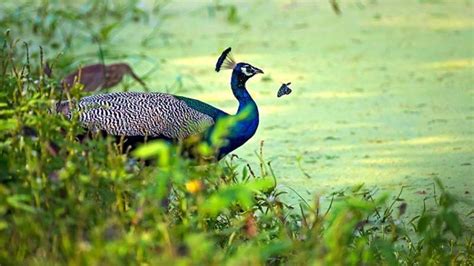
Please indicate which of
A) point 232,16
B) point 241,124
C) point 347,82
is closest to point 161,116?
point 241,124

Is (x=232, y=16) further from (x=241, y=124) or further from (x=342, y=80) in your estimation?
(x=241, y=124)

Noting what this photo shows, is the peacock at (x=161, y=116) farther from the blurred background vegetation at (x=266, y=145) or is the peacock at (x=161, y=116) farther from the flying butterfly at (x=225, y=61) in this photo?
the blurred background vegetation at (x=266, y=145)

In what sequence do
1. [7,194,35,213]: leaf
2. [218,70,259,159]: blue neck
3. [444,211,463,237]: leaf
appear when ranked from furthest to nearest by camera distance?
[218,70,259,159]: blue neck, [444,211,463,237]: leaf, [7,194,35,213]: leaf

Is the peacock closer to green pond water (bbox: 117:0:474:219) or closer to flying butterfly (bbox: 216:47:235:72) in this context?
flying butterfly (bbox: 216:47:235:72)

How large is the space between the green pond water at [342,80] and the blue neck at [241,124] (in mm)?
298

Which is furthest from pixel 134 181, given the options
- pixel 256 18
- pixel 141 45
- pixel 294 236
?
pixel 256 18

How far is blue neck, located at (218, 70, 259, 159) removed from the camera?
3.19 m

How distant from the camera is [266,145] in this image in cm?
403

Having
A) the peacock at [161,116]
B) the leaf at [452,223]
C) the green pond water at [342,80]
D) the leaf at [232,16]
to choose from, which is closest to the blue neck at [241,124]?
the peacock at [161,116]

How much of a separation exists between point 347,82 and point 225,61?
4.71 feet

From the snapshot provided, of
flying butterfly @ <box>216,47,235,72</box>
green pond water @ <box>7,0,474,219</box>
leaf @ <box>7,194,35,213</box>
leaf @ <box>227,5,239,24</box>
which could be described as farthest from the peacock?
leaf @ <box>227,5,239,24</box>

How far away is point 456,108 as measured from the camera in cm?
438

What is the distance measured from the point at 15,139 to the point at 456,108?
2.29m

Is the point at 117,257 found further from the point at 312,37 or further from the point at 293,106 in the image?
the point at 312,37
